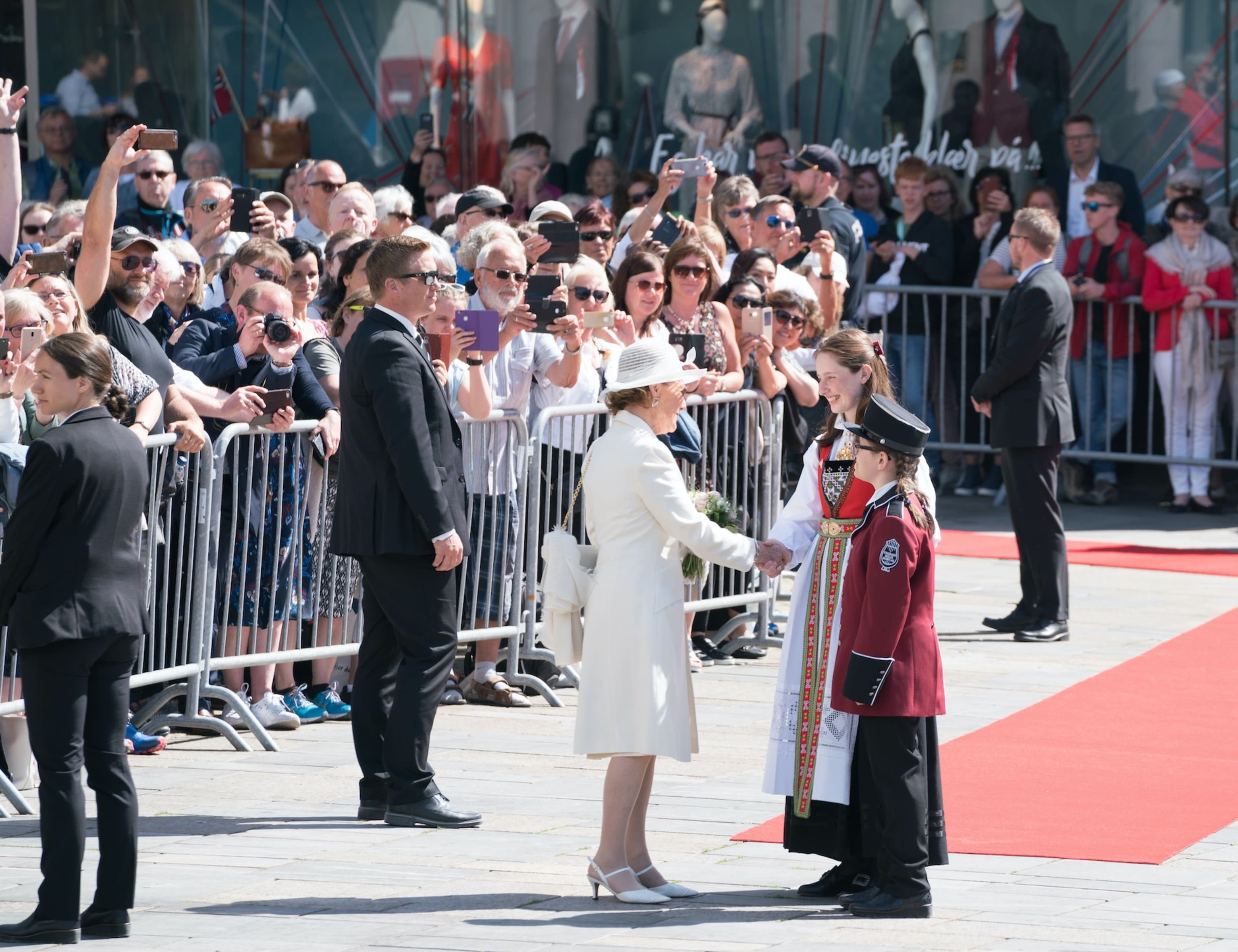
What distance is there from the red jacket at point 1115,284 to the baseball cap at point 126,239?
26.1 ft

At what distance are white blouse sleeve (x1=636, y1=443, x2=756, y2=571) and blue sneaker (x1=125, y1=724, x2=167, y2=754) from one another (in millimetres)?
2941

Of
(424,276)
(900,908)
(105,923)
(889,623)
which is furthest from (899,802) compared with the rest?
(424,276)

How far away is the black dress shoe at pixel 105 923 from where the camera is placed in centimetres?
606

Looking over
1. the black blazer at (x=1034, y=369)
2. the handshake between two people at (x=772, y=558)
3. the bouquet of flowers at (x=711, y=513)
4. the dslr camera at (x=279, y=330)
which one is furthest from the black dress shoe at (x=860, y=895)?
the black blazer at (x=1034, y=369)

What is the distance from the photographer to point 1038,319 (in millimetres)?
10992

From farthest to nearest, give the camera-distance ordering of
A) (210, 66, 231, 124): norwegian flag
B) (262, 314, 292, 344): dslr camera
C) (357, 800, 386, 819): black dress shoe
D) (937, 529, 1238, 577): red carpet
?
(210, 66, 231, 124): norwegian flag, (937, 529, 1238, 577): red carpet, (262, 314, 292, 344): dslr camera, (357, 800, 386, 819): black dress shoe

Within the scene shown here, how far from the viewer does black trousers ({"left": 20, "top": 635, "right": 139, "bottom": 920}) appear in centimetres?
604

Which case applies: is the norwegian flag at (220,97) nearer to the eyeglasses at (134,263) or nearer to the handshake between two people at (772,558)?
the eyeglasses at (134,263)

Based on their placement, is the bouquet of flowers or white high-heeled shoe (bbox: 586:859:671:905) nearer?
white high-heeled shoe (bbox: 586:859:671:905)

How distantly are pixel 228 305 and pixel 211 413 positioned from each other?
1.09 meters

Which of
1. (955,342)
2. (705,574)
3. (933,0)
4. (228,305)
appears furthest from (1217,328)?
(705,574)

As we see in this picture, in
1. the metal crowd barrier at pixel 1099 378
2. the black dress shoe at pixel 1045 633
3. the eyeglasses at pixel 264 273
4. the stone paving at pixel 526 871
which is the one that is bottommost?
the stone paving at pixel 526 871

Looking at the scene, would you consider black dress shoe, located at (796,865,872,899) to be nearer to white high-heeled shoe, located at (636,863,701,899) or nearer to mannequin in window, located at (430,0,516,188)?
white high-heeled shoe, located at (636,863,701,899)

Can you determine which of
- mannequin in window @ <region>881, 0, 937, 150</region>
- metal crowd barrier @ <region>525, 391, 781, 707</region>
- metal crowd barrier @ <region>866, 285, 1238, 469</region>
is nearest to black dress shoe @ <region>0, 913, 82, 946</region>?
metal crowd barrier @ <region>525, 391, 781, 707</region>
